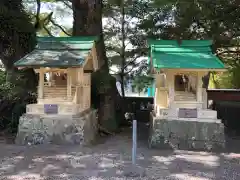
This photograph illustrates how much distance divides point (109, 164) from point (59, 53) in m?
3.40

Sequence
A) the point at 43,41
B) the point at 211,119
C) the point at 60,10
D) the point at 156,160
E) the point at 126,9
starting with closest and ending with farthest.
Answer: the point at 156,160, the point at 211,119, the point at 43,41, the point at 126,9, the point at 60,10

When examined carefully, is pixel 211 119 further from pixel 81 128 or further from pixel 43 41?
pixel 43 41

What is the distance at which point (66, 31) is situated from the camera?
1631 centimetres

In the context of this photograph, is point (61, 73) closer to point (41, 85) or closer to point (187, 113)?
point (41, 85)

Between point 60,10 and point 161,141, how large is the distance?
33.4 feet

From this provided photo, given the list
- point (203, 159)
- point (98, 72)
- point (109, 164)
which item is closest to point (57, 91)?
point (109, 164)

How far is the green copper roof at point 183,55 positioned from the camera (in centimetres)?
781

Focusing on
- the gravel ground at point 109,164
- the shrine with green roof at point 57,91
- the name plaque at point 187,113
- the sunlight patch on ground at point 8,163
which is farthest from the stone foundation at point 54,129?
the name plaque at point 187,113

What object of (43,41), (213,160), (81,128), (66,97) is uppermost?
(43,41)

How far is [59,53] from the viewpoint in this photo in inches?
336

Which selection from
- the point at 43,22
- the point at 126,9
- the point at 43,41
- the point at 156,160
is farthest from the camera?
the point at 126,9

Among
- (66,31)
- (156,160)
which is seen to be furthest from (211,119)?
(66,31)

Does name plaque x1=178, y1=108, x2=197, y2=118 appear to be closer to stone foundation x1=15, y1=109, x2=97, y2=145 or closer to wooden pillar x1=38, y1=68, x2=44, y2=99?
stone foundation x1=15, y1=109, x2=97, y2=145

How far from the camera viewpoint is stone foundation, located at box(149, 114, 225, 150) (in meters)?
8.05
